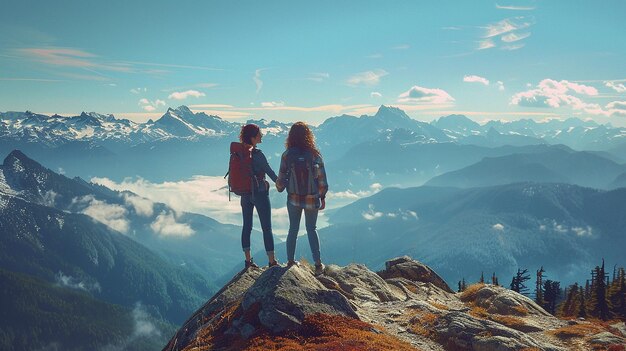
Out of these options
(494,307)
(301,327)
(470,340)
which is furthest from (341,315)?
(494,307)

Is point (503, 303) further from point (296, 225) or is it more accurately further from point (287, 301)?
point (287, 301)

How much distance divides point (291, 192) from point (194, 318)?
21.5 ft

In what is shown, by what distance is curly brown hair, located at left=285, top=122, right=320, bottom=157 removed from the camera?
15.7m

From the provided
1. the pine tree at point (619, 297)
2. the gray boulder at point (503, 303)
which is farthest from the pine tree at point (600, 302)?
the gray boulder at point (503, 303)

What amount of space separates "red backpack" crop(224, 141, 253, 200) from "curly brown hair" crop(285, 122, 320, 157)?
6.16ft

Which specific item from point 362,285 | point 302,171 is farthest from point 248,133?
point 362,285

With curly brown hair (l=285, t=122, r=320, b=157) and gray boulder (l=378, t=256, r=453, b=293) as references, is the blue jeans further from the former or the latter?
gray boulder (l=378, t=256, r=453, b=293)

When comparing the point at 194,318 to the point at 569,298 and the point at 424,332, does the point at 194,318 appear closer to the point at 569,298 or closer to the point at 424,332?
the point at 424,332

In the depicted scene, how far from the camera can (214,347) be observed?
39.9 feet

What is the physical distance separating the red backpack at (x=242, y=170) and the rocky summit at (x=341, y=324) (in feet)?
12.2

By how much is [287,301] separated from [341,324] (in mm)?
1916

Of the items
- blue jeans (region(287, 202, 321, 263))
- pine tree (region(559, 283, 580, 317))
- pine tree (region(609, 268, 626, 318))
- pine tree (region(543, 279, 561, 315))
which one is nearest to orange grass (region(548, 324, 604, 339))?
blue jeans (region(287, 202, 321, 263))

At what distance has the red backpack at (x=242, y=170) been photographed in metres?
16.5

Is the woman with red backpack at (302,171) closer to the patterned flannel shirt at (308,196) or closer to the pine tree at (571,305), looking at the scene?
the patterned flannel shirt at (308,196)
